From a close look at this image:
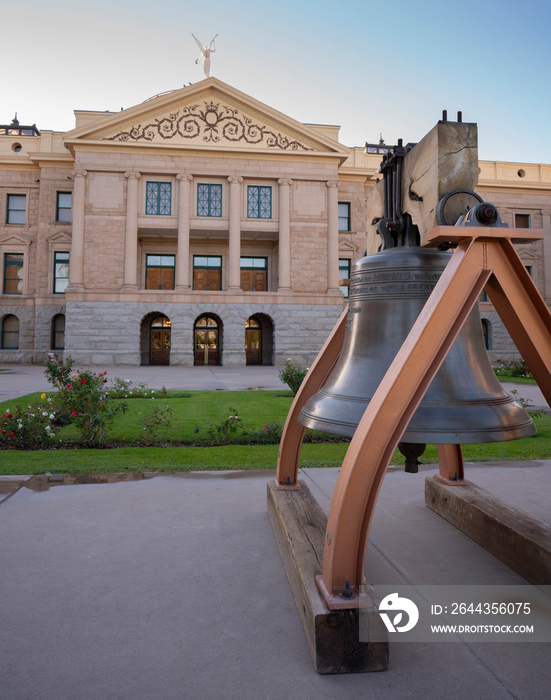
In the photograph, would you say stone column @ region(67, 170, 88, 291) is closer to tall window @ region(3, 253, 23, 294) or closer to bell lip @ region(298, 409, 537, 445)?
tall window @ region(3, 253, 23, 294)

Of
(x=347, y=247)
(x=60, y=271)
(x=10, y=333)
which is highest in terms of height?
(x=347, y=247)

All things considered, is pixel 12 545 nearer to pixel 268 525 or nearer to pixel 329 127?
pixel 268 525

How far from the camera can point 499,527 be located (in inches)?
130

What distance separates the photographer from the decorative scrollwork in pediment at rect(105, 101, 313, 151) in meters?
28.4

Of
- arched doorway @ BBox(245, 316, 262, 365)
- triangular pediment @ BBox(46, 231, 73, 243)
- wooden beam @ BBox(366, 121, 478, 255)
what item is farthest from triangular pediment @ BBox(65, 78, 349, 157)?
wooden beam @ BBox(366, 121, 478, 255)

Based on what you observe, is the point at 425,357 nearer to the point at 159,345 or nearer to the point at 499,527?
the point at 499,527

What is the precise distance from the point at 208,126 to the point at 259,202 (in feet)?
17.9

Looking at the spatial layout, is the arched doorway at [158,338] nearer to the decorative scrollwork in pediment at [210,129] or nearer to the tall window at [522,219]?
the decorative scrollwork in pediment at [210,129]

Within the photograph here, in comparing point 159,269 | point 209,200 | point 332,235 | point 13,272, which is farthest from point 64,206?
point 332,235

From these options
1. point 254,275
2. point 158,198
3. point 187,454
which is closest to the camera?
point 187,454

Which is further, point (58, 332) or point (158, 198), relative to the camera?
point (58, 332)

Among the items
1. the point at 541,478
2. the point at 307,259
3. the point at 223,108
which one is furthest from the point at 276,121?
the point at 541,478

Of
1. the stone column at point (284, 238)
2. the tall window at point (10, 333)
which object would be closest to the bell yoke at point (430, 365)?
the stone column at point (284, 238)

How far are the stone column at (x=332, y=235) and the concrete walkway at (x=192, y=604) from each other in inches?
1011
